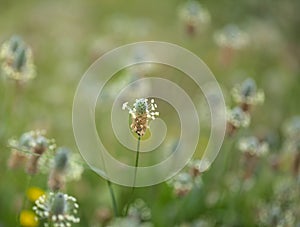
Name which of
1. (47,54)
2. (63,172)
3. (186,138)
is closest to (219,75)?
(47,54)

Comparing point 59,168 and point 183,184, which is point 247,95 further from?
point 59,168

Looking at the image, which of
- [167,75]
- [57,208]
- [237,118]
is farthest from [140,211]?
[167,75]

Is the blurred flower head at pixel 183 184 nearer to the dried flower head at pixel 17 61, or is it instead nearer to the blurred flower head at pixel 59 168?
the blurred flower head at pixel 59 168

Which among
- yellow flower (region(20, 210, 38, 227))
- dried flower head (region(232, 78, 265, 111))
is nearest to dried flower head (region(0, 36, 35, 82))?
yellow flower (region(20, 210, 38, 227))

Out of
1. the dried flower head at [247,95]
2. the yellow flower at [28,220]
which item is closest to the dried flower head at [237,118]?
the dried flower head at [247,95]

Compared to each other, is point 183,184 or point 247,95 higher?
point 247,95
